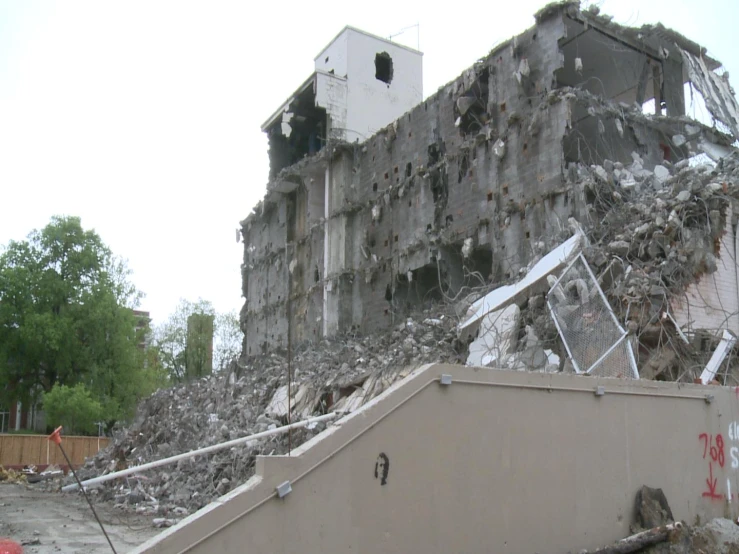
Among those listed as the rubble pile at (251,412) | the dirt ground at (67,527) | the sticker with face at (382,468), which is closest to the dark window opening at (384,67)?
the rubble pile at (251,412)

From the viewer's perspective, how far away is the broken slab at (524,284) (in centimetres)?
1135

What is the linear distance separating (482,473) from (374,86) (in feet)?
75.6

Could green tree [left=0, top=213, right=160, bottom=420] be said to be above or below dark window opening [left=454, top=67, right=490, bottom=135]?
below

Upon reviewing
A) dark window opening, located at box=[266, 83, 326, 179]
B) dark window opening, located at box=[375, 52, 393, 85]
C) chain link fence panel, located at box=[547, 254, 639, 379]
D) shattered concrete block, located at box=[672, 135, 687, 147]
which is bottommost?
chain link fence panel, located at box=[547, 254, 639, 379]

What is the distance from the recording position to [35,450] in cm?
2756

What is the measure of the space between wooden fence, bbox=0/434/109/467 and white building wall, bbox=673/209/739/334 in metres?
23.0

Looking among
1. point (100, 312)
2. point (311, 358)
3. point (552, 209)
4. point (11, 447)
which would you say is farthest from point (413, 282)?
point (100, 312)

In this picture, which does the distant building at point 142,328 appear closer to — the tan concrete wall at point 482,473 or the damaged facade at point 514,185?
the damaged facade at point 514,185

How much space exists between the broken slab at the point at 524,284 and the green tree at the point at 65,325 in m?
26.2

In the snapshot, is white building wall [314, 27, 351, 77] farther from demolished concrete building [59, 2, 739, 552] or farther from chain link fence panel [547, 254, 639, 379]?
chain link fence panel [547, 254, 639, 379]

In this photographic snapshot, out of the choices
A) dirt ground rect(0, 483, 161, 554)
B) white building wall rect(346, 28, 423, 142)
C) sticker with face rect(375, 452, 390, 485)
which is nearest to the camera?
sticker with face rect(375, 452, 390, 485)

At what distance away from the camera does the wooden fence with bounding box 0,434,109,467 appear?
88.2 ft

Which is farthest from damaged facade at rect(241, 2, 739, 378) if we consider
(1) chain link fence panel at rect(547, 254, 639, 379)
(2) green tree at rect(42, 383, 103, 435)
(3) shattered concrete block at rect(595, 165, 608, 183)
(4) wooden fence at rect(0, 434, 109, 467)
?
(2) green tree at rect(42, 383, 103, 435)

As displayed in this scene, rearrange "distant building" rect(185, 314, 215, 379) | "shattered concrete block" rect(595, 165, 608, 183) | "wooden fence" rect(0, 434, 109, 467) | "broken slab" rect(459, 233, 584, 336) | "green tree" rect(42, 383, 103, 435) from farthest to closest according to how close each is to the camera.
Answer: "distant building" rect(185, 314, 215, 379)
"green tree" rect(42, 383, 103, 435)
"wooden fence" rect(0, 434, 109, 467)
"shattered concrete block" rect(595, 165, 608, 183)
"broken slab" rect(459, 233, 584, 336)
